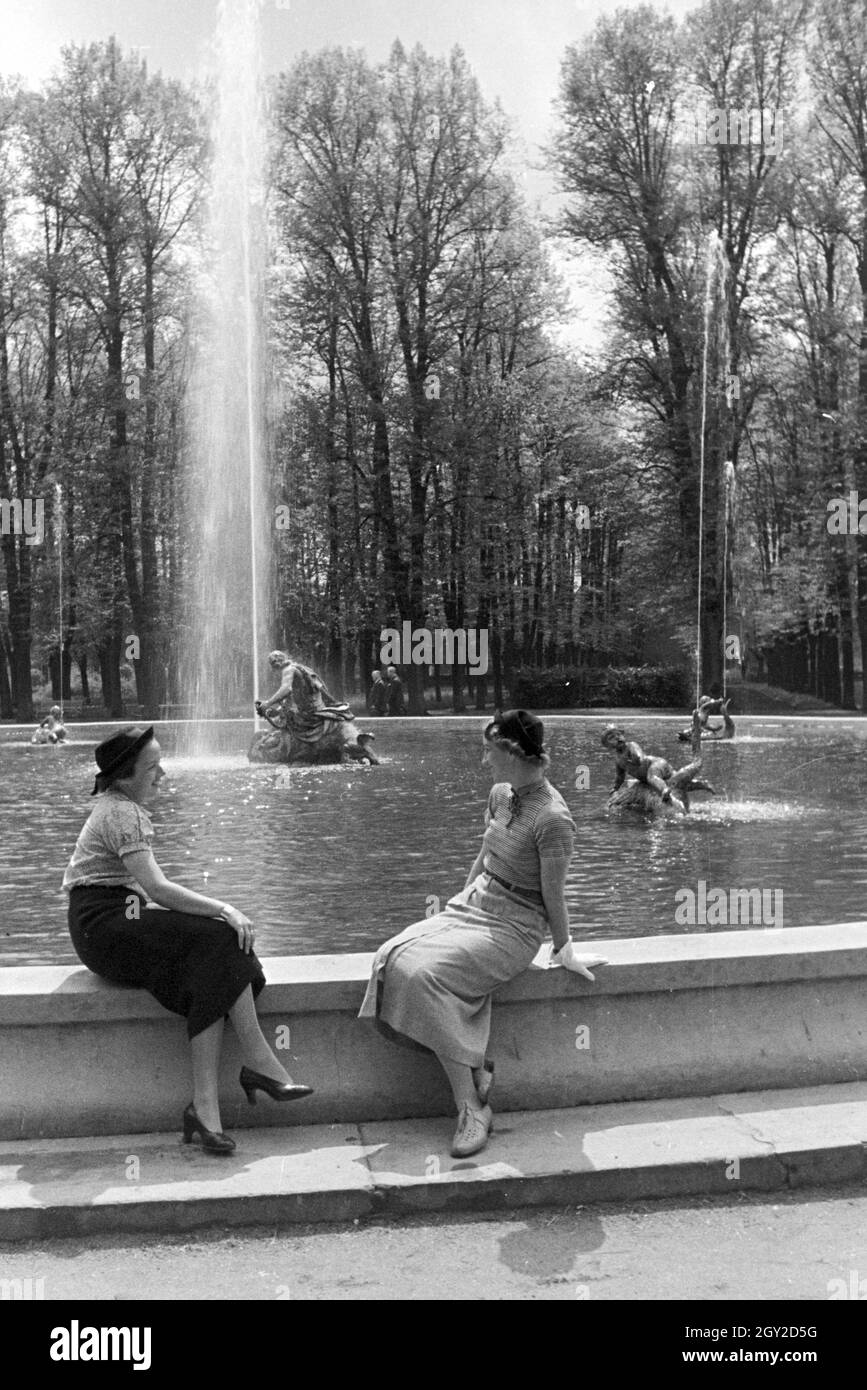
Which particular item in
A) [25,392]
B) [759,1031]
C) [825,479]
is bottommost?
[759,1031]

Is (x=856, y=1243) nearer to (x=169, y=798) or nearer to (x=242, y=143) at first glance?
(x=169, y=798)

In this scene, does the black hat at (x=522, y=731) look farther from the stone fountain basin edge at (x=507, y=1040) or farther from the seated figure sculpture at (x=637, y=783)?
the seated figure sculpture at (x=637, y=783)

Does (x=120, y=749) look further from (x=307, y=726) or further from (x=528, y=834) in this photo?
(x=307, y=726)

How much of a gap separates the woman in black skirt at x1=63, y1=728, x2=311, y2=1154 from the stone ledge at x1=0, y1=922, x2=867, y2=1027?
100mm

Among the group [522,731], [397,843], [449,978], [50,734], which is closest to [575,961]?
[449,978]

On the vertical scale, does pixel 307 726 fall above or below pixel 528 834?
below

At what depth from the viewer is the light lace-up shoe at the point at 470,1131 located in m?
4.84

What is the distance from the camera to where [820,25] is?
3738 centimetres

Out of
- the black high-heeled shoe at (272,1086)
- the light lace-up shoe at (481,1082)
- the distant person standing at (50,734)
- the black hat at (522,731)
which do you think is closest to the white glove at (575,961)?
the light lace-up shoe at (481,1082)

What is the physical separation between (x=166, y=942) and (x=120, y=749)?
0.76m

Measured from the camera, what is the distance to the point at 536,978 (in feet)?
17.3
